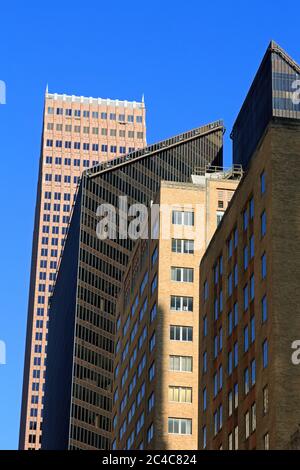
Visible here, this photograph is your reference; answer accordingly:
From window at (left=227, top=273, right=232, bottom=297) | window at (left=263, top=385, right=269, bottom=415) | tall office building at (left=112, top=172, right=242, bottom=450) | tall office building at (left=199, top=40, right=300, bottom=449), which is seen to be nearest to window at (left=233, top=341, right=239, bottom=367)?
tall office building at (left=199, top=40, right=300, bottom=449)

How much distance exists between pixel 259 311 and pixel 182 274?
152ft

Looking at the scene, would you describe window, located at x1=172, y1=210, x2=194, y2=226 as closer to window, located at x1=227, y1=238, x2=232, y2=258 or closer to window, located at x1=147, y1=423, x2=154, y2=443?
window, located at x1=147, y1=423, x2=154, y2=443

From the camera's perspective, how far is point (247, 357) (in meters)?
87.5

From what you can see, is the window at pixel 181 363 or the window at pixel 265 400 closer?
the window at pixel 265 400

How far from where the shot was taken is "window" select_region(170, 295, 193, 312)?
130375 mm

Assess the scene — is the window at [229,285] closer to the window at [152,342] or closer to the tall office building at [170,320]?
the tall office building at [170,320]

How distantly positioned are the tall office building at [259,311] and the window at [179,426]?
23.2m

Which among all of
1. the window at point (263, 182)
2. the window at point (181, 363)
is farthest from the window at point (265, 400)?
the window at point (181, 363)

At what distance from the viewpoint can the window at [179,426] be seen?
125000 mm

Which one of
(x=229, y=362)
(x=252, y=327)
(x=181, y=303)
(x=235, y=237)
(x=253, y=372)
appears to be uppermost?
(x=235, y=237)

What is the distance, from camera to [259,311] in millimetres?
85375

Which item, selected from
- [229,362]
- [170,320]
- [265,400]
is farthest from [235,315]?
[170,320]

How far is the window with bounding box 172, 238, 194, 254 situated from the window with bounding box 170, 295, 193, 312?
214 inches

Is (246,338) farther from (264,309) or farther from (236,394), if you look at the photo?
(264,309)
